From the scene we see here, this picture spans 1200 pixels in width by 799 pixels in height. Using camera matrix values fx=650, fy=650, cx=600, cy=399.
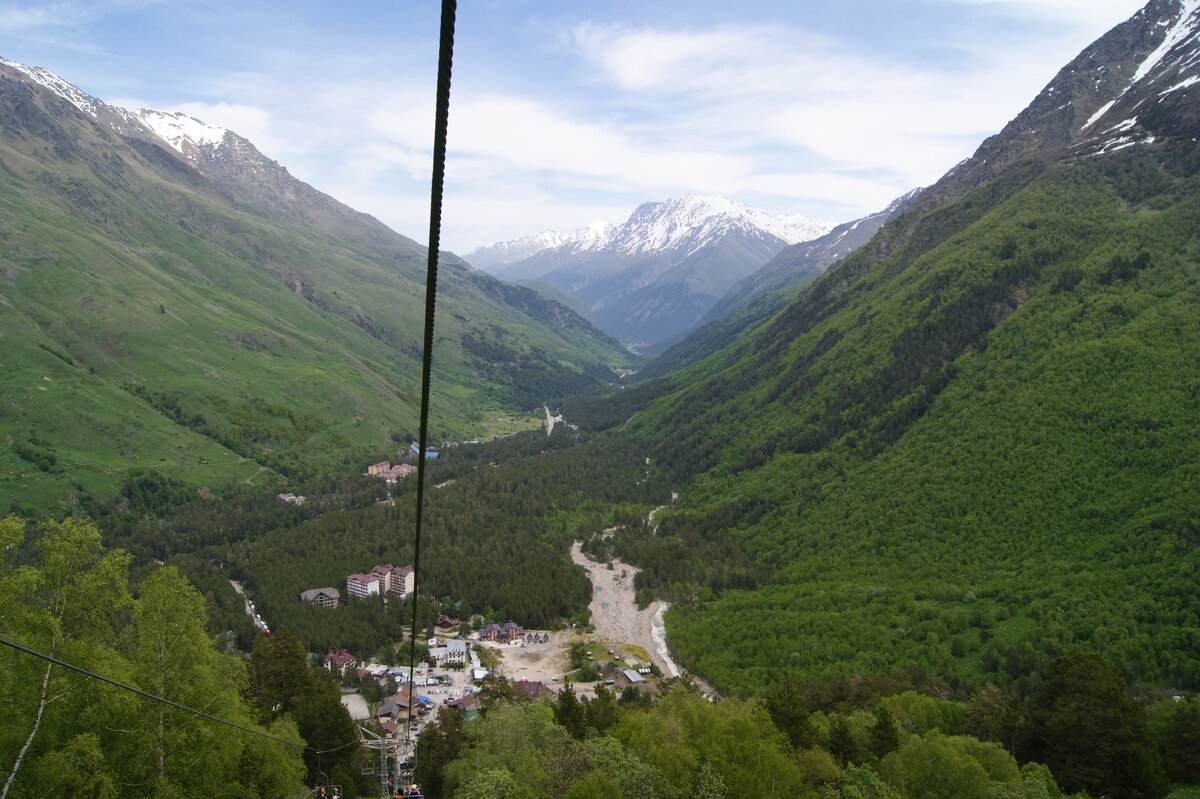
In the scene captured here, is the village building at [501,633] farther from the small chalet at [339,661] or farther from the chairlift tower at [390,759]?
the chairlift tower at [390,759]

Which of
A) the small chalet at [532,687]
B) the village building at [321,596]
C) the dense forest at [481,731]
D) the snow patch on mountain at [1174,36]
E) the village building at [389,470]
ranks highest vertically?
the snow patch on mountain at [1174,36]

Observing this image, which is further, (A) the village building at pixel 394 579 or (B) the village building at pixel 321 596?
(A) the village building at pixel 394 579

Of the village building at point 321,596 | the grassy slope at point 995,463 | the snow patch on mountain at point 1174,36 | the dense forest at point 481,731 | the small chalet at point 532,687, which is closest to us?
the dense forest at point 481,731

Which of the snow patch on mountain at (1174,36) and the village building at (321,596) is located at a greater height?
the snow patch on mountain at (1174,36)

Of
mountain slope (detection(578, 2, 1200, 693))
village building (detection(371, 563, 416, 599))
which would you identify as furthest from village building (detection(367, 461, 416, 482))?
mountain slope (detection(578, 2, 1200, 693))

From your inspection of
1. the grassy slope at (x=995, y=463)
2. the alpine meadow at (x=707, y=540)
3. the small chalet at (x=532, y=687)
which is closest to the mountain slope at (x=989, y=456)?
the grassy slope at (x=995, y=463)

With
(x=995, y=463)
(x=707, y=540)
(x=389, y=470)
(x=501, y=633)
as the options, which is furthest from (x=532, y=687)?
(x=389, y=470)

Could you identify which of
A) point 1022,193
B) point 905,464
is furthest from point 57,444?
point 1022,193

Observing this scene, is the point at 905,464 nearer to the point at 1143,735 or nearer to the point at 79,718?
the point at 1143,735
